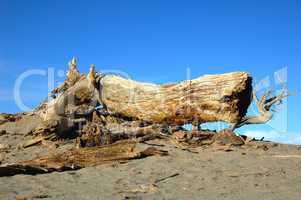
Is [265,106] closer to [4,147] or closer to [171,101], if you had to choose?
[171,101]

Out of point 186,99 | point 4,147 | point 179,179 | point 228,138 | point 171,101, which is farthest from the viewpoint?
point 171,101

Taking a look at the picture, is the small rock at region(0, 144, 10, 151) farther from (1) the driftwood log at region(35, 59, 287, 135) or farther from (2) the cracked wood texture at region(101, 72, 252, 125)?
(2) the cracked wood texture at region(101, 72, 252, 125)

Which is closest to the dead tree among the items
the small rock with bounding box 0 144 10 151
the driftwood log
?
the driftwood log

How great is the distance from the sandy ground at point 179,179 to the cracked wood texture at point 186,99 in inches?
61.1

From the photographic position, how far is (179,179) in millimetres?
6512

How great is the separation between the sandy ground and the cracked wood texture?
1552 mm

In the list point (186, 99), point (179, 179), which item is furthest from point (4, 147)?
point (179, 179)

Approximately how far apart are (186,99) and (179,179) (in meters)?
4.15

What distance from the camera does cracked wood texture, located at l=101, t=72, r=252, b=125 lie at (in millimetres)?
10023

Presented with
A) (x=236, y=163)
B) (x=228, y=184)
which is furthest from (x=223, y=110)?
(x=228, y=184)

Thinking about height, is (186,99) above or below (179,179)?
above

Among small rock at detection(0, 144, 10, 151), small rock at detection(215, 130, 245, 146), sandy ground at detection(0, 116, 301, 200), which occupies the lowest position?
sandy ground at detection(0, 116, 301, 200)

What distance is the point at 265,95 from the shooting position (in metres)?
10.4

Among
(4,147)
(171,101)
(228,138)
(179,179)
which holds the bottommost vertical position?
(179,179)
